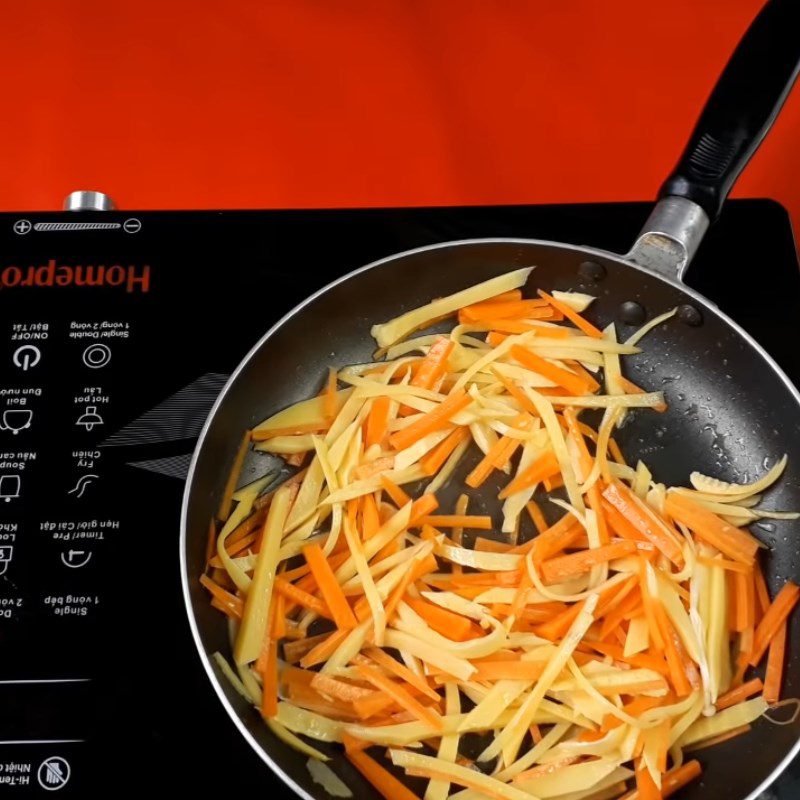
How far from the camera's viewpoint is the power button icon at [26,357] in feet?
4.25

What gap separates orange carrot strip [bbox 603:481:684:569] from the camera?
120 centimetres

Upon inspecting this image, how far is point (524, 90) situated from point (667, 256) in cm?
64

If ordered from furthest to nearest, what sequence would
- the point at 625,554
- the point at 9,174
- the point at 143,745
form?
1. the point at 9,174
2. the point at 625,554
3. the point at 143,745

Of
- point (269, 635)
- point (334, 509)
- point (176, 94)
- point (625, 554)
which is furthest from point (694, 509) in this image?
point (176, 94)

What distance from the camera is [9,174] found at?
1606 mm

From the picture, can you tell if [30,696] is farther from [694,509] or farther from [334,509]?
[694,509]

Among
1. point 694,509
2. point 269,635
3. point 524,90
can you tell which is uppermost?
point 524,90

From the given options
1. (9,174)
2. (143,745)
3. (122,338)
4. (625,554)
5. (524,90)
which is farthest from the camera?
(524,90)

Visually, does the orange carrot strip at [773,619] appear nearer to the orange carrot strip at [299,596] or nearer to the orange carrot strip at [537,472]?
the orange carrot strip at [537,472]

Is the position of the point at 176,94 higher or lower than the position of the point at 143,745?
higher

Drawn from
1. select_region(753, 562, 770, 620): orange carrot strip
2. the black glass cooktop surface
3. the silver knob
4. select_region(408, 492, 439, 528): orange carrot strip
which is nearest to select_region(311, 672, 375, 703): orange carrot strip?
the black glass cooktop surface

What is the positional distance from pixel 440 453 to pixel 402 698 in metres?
0.36

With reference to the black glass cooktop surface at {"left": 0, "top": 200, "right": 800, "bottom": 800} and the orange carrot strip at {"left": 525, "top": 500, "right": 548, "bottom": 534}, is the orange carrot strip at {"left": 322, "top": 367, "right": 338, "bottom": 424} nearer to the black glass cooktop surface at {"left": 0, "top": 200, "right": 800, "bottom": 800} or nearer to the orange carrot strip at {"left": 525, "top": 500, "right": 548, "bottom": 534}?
the black glass cooktop surface at {"left": 0, "top": 200, "right": 800, "bottom": 800}

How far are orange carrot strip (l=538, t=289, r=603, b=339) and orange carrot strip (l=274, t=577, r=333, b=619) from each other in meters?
0.59
